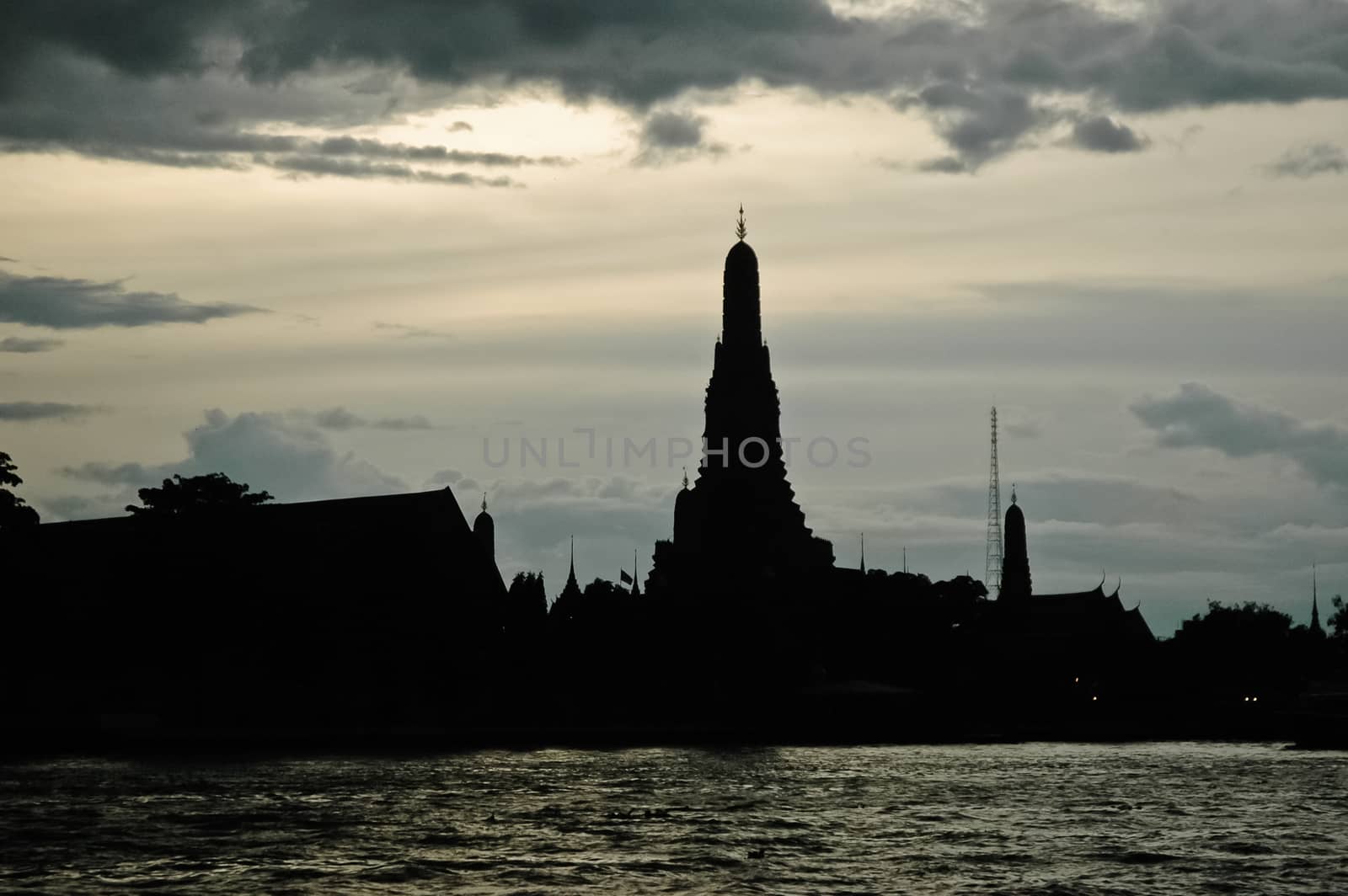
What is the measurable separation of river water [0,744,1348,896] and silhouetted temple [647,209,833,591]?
69.1 m

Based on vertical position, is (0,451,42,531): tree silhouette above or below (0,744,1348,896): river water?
above

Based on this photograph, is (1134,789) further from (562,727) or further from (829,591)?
(829,591)

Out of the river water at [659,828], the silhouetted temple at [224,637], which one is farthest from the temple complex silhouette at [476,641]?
the river water at [659,828]

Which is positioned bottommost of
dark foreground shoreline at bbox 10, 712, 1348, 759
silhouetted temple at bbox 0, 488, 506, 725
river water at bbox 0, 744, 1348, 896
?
river water at bbox 0, 744, 1348, 896

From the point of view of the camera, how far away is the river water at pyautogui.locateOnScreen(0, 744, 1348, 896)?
1540 inches

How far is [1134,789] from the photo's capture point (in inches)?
2501

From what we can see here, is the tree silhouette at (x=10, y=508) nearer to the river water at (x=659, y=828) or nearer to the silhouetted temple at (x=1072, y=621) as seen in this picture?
the river water at (x=659, y=828)

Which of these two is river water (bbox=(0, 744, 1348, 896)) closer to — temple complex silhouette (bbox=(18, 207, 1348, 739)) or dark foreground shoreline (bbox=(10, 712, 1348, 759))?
dark foreground shoreline (bbox=(10, 712, 1348, 759))

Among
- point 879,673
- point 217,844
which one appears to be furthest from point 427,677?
point 217,844

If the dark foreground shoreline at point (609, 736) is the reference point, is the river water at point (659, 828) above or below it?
below

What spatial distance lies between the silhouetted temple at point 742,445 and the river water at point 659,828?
227 feet

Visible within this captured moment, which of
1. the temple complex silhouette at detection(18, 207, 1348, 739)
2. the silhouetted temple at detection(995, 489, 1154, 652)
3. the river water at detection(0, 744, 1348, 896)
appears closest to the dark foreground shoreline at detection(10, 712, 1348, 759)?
the temple complex silhouette at detection(18, 207, 1348, 739)

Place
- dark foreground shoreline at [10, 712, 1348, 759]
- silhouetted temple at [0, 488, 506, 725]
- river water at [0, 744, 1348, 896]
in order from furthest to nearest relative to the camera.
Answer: silhouetted temple at [0, 488, 506, 725] → dark foreground shoreline at [10, 712, 1348, 759] → river water at [0, 744, 1348, 896]

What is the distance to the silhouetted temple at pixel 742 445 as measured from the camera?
472 feet
